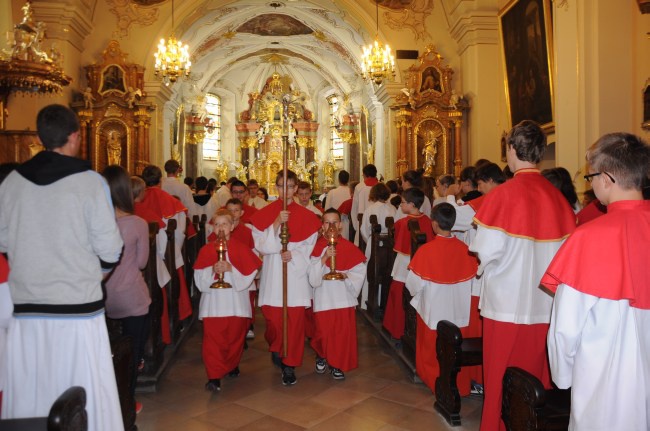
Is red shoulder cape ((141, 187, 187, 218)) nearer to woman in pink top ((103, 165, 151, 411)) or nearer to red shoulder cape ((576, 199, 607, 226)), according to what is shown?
woman in pink top ((103, 165, 151, 411))

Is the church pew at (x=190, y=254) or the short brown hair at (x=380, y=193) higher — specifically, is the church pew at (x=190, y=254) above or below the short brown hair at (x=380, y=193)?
below

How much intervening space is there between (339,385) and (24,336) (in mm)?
3072

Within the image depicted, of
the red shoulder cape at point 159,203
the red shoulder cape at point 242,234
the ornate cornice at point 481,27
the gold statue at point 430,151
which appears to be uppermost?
the ornate cornice at point 481,27

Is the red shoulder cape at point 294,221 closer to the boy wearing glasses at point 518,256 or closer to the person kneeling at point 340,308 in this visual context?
the person kneeling at point 340,308

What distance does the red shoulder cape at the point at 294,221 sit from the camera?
518 centimetres

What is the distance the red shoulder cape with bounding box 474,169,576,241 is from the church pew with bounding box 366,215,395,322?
297 centimetres

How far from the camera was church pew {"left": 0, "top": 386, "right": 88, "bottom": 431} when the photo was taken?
7.32 ft

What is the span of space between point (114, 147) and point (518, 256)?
40.7ft

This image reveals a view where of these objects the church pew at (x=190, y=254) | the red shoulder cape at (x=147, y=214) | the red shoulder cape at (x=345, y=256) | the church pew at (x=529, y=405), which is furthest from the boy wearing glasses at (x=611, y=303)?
the church pew at (x=190, y=254)

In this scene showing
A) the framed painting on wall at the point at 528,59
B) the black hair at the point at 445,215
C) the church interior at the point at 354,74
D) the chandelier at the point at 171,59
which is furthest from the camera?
the chandelier at the point at 171,59

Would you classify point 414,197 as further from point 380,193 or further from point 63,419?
point 63,419

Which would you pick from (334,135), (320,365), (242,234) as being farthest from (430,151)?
(334,135)

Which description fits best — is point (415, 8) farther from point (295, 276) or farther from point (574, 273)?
point (574, 273)

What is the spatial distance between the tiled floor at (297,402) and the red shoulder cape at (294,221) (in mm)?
1351
